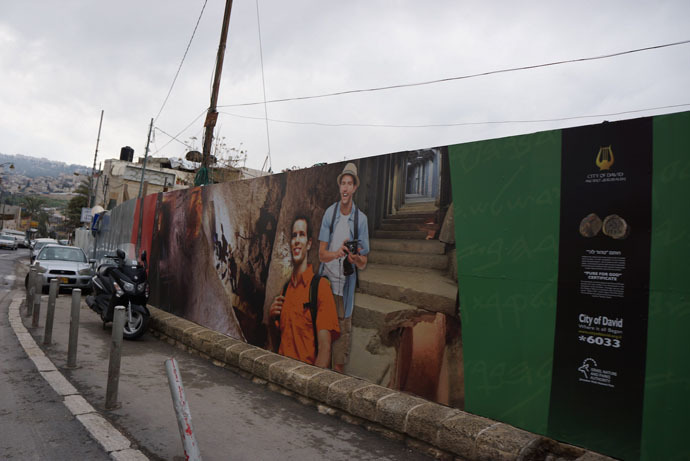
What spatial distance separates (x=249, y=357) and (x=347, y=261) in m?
2.01

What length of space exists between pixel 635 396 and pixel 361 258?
9.20 ft

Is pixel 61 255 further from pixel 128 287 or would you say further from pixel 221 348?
pixel 221 348

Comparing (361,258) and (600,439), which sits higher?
(361,258)

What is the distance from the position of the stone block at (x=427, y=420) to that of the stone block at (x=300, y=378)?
1.47 metres

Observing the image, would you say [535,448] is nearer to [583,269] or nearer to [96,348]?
[583,269]

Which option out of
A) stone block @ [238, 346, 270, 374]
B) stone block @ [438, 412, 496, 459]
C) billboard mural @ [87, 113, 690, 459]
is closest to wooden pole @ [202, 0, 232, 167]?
billboard mural @ [87, 113, 690, 459]

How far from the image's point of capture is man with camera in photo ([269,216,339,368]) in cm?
537

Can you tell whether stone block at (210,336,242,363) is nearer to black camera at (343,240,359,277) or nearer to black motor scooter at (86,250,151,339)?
black motor scooter at (86,250,151,339)

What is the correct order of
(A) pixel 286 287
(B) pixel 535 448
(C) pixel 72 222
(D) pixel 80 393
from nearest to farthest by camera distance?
1. (B) pixel 535 448
2. (D) pixel 80 393
3. (A) pixel 286 287
4. (C) pixel 72 222

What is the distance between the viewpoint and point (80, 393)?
15.7ft

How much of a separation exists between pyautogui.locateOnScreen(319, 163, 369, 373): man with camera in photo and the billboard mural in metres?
A: 0.02

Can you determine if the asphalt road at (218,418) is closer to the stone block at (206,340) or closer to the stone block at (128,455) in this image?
the stone block at (128,455)

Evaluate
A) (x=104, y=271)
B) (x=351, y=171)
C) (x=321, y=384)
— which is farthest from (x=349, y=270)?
(x=104, y=271)

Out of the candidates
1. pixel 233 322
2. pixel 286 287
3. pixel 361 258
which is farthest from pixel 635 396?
pixel 233 322
